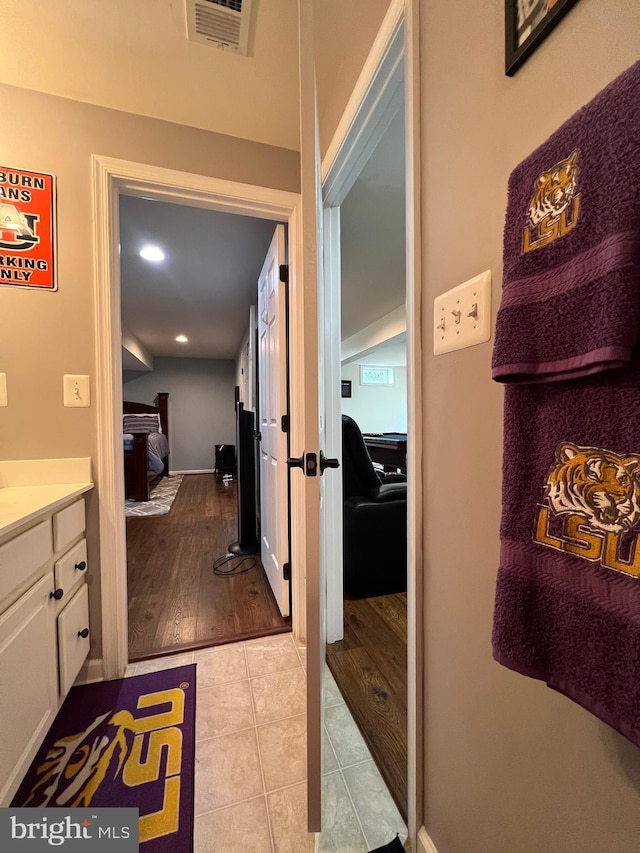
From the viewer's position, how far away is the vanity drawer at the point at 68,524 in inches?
43.8

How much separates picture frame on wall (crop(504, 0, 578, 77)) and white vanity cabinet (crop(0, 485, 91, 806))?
137 centimetres

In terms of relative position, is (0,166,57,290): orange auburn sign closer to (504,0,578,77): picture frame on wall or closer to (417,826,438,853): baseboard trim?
(504,0,578,77): picture frame on wall

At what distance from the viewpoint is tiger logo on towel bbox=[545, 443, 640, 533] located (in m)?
0.34

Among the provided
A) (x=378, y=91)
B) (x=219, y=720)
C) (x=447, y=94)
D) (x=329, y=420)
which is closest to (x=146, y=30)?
(x=378, y=91)

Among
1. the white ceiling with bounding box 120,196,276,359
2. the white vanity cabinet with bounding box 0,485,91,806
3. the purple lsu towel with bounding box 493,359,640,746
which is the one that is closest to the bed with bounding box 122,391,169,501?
the white ceiling with bounding box 120,196,276,359

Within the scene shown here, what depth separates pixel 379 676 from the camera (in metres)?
1.38

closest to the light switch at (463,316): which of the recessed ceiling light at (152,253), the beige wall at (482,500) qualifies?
the beige wall at (482,500)

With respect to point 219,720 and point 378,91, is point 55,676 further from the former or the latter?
point 378,91

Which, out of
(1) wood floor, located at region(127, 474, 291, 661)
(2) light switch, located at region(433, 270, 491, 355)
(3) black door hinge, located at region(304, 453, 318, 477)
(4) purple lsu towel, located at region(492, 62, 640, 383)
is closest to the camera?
(4) purple lsu towel, located at region(492, 62, 640, 383)

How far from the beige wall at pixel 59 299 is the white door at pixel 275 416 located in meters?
0.75

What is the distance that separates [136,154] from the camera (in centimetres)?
144

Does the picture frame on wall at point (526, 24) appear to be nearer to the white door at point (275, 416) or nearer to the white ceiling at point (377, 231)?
the white ceiling at point (377, 231)

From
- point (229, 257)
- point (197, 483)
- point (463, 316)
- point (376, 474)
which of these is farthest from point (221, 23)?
point (197, 483)

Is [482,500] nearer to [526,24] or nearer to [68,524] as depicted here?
[526,24]
